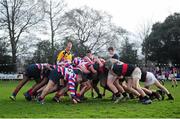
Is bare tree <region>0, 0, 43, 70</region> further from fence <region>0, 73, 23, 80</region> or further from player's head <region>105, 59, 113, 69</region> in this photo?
player's head <region>105, 59, 113, 69</region>

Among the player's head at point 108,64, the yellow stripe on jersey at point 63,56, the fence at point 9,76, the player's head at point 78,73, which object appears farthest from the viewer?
the fence at point 9,76

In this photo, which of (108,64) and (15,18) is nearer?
(108,64)

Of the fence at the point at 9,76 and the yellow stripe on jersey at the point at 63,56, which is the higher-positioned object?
the fence at the point at 9,76

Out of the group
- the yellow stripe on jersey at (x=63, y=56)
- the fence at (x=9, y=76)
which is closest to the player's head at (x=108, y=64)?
the yellow stripe on jersey at (x=63, y=56)

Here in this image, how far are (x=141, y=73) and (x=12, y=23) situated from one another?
46521 mm

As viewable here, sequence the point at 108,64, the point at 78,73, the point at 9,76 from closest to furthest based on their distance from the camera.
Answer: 1. the point at 108,64
2. the point at 78,73
3. the point at 9,76

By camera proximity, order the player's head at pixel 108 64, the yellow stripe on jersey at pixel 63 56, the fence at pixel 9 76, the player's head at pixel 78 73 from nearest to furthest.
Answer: the player's head at pixel 108 64 → the player's head at pixel 78 73 → the yellow stripe on jersey at pixel 63 56 → the fence at pixel 9 76

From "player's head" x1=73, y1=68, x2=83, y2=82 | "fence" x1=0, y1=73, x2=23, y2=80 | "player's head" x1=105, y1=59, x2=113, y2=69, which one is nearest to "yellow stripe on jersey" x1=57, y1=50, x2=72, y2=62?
"player's head" x1=73, y1=68, x2=83, y2=82

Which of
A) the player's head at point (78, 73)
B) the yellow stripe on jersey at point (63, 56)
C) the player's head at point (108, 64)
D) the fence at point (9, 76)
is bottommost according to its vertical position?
the player's head at point (78, 73)

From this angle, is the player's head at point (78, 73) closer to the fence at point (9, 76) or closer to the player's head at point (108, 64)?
the player's head at point (108, 64)

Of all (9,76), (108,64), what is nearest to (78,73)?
(108,64)

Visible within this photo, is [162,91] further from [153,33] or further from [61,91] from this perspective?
[153,33]

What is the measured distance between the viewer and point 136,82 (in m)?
12.8

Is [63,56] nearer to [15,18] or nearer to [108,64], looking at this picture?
[108,64]
